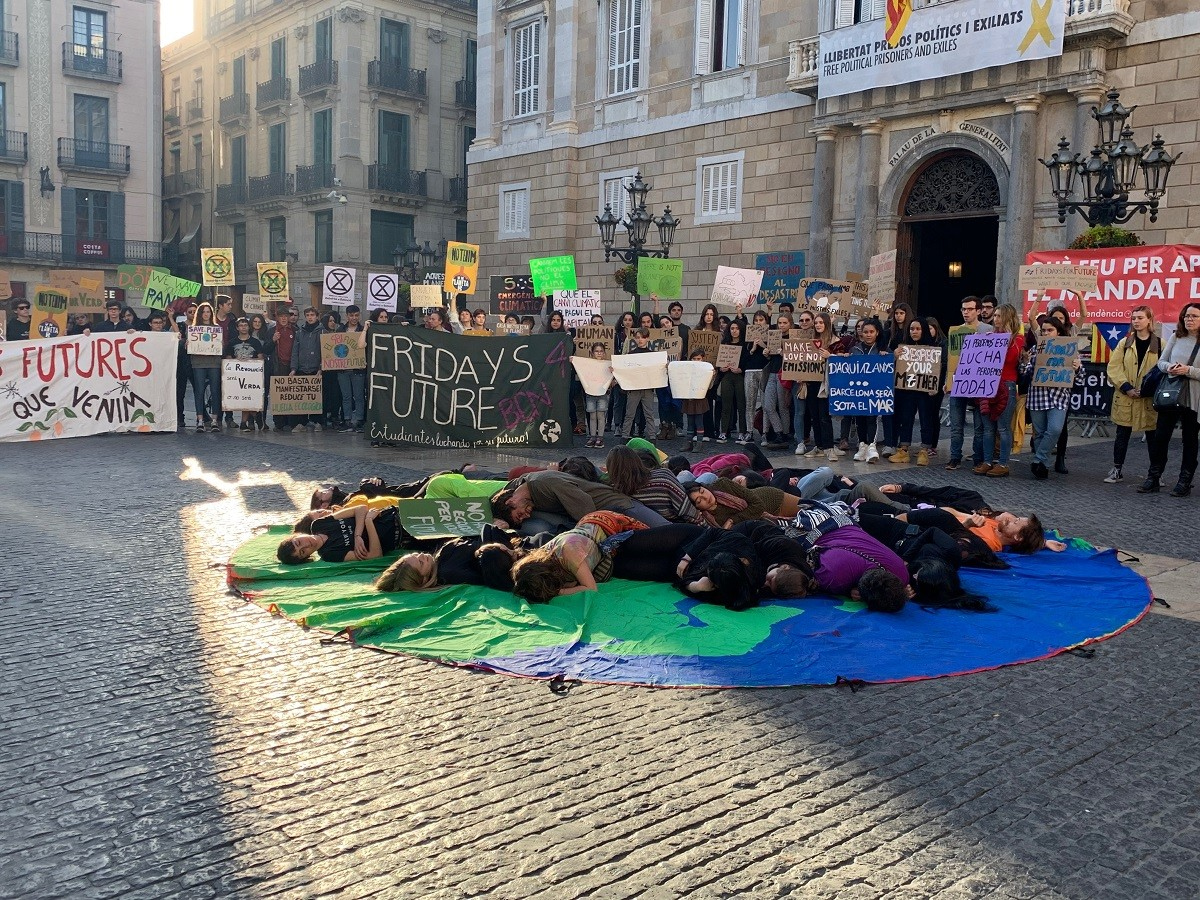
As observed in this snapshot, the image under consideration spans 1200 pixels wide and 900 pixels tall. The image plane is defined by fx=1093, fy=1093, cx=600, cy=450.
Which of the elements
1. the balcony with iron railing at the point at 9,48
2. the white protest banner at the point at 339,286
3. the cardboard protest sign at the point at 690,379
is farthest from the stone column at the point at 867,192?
the balcony with iron railing at the point at 9,48

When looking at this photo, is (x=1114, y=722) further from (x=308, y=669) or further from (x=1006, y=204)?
(x=1006, y=204)

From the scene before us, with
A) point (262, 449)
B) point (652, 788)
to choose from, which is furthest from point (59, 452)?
point (652, 788)

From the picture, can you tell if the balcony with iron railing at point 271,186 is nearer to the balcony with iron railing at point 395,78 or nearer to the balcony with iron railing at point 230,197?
the balcony with iron railing at point 230,197

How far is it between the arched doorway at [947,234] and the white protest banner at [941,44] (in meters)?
1.70

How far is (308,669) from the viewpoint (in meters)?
5.14

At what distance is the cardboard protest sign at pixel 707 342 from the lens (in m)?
14.6

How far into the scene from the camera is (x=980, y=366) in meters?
11.8

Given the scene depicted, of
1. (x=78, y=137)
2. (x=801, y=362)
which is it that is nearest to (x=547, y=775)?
(x=801, y=362)

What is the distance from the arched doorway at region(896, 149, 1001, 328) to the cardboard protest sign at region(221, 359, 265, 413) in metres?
12.1

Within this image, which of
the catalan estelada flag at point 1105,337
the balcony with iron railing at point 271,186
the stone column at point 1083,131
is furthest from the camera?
the balcony with iron railing at point 271,186

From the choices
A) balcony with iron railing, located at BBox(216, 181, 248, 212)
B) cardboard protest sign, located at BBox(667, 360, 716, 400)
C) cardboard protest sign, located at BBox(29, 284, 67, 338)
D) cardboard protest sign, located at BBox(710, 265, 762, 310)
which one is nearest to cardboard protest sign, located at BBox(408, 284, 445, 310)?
cardboard protest sign, located at BBox(710, 265, 762, 310)

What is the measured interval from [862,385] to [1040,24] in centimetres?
848

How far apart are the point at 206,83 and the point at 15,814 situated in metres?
49.6

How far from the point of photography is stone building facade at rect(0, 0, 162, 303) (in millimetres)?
39500
